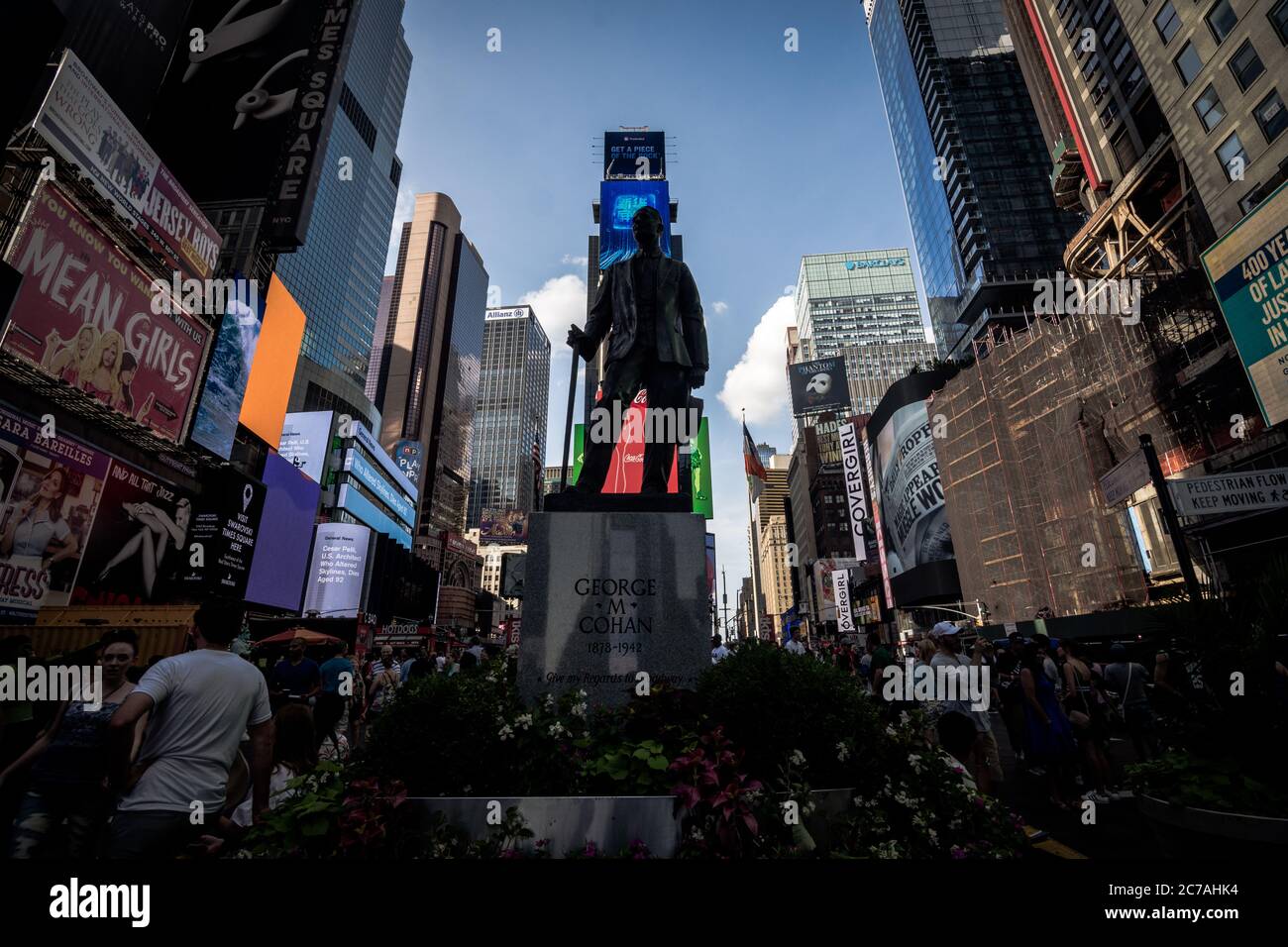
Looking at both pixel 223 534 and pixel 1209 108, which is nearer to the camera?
pixel 1209 108

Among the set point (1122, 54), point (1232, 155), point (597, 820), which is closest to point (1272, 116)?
point (1232, 155)

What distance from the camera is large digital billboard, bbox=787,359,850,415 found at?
271 ft

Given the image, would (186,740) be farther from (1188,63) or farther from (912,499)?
(912,499)

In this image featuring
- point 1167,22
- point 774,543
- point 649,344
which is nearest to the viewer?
point 649,344

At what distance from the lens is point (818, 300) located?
6250 inches

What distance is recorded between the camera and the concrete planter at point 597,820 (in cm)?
316

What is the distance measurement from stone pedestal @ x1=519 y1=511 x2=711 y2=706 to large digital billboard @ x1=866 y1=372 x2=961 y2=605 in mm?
52283

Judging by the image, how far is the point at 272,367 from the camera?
33.6 metres

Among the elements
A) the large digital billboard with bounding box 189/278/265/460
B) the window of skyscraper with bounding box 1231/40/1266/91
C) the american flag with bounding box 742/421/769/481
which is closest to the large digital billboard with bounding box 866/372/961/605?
the american flag with bounding box 742/421/769/481

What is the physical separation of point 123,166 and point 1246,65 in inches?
1799

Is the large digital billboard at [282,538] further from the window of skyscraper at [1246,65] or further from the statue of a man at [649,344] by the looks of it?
the window of skyscraper at [1246,65]
